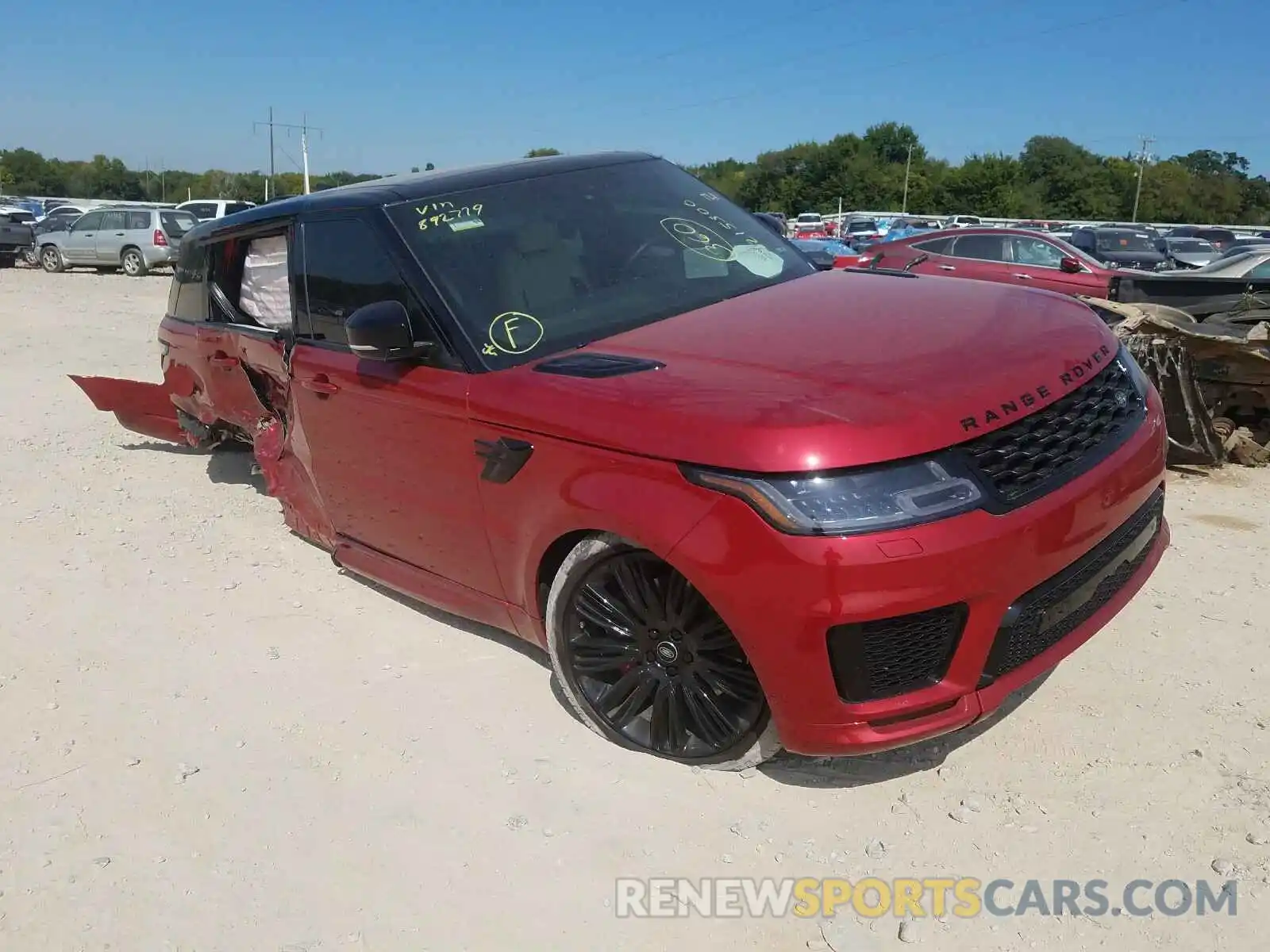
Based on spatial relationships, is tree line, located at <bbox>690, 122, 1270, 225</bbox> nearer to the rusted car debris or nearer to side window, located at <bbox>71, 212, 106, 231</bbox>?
side window, located at <bbox>71, 212, 106, 231</bbox>

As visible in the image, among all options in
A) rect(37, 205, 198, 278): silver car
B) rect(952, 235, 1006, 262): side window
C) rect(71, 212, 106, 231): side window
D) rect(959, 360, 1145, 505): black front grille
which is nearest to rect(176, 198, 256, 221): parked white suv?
rect(37, 205, 198, 278): silver car

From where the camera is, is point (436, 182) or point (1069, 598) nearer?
point (1069, 598)

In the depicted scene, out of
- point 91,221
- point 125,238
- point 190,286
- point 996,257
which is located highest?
point 91,221

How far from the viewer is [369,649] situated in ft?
12.6

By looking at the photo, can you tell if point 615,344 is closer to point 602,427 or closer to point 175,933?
point 602,427

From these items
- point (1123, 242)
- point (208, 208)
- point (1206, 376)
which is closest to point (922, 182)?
point (1123, 242)

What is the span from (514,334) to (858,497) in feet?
4.53

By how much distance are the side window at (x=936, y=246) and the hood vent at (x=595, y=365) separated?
36.4ft

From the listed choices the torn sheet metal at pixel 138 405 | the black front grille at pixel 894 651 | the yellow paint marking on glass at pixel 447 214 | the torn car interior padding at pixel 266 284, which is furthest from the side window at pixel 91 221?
the black front grille at pixel 894 651

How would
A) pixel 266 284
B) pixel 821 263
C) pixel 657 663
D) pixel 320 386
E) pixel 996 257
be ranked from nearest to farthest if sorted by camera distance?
pixel 657 663 → pixel 320 386 → pixel 821 263 → pixel 266 284 → pixel 996 257

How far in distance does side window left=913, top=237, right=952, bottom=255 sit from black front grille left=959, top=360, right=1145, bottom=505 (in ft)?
34.7

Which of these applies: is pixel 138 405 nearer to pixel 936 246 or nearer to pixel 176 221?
pixel 936 246

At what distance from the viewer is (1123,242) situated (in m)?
24.4

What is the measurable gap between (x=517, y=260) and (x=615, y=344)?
55 cm
